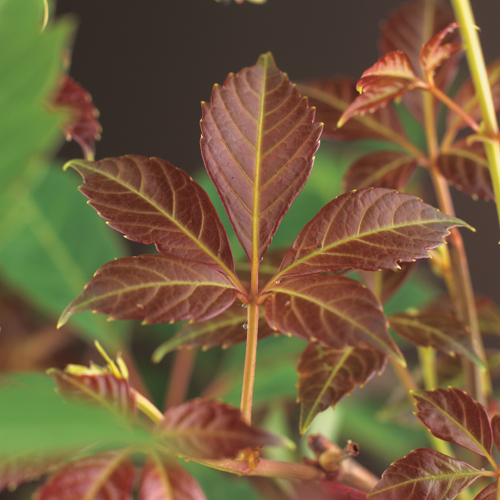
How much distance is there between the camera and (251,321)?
0.25 metres

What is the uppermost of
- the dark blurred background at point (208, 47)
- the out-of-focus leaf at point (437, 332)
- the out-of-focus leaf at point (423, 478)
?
the dark blurred background at point (208, 47)

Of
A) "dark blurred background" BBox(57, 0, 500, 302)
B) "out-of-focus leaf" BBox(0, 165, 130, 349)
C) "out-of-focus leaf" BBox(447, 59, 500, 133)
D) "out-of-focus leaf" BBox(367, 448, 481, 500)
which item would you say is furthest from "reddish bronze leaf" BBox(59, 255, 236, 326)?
"dark blurred background" BBox(57, 0, 500, 302)

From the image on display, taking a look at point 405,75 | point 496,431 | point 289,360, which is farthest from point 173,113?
point 496,431

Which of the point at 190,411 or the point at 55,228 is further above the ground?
the point at 55,228

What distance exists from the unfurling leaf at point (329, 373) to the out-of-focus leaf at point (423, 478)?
0.05 metres

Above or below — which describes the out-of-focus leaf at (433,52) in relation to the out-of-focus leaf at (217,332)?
above

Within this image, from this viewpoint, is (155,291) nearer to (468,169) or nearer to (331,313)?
(331,313)

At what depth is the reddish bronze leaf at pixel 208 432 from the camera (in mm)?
179

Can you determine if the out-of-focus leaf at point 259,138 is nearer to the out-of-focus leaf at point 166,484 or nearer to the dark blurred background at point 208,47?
the out-of-focus leaf at point 166,484

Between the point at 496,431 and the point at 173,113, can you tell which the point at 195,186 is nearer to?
the point at 496,431

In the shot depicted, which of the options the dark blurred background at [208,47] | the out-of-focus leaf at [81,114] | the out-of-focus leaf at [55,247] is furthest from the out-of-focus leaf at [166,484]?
the dark blurred background at [208,47]

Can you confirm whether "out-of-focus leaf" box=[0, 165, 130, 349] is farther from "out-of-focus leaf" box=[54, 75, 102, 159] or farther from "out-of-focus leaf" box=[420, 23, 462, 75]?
"out-of-focus leaf" box=[420, 23, 462, 75]

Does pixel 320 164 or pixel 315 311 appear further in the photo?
pixel 320 164

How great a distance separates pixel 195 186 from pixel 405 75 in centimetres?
15
